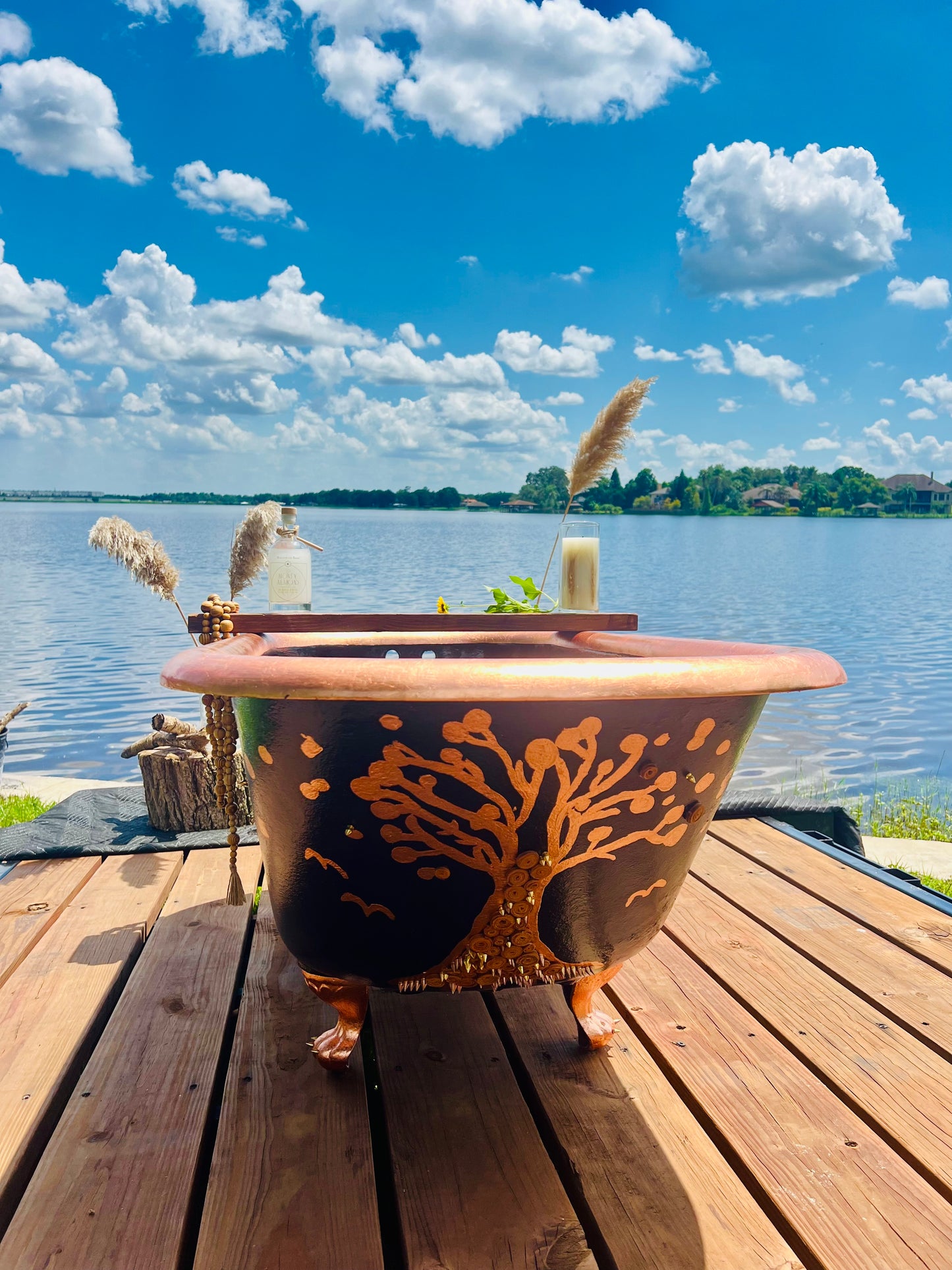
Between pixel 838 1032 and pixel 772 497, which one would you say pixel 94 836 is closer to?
pixel 838 1032

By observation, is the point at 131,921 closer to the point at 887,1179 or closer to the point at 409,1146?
the point at 409,1146

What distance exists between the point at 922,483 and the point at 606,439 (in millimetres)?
73983

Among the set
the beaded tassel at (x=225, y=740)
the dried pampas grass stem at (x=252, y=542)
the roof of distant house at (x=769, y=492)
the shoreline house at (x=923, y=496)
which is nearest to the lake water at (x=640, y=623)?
the dried pampas grass stem at (x=252, y=542)

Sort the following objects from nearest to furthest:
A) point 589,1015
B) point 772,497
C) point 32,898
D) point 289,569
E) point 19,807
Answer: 1. point 589,1015
2. point 32,898
3. point 289,569
4. point 19,807
5. point 772,497

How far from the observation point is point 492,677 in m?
0.86

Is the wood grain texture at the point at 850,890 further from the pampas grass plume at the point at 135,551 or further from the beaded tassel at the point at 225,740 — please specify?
the pampas grass plume at the point at 135,551

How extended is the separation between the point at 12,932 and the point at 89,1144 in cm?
86

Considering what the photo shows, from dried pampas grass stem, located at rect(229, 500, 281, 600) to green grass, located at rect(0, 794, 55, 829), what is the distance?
1.37 metres

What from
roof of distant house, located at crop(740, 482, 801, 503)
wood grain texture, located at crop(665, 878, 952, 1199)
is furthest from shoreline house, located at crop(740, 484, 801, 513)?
wood grain texture, located at crop(665, 878, 952, 1199)

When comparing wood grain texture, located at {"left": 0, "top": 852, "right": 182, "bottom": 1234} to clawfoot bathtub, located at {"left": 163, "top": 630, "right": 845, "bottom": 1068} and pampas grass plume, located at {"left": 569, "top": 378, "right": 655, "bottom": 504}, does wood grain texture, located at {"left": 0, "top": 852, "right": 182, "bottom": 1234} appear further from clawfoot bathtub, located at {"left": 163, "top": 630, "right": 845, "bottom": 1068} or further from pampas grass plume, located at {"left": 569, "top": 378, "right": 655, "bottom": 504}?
pampas grass plume, located at {"left": 569, "top": 378, "right": 655, "bottom": 504}

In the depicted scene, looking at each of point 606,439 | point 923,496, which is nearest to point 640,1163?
point 606,439

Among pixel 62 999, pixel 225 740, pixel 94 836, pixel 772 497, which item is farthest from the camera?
pixel 772 497

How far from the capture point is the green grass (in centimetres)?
352

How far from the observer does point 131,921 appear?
196 cm
